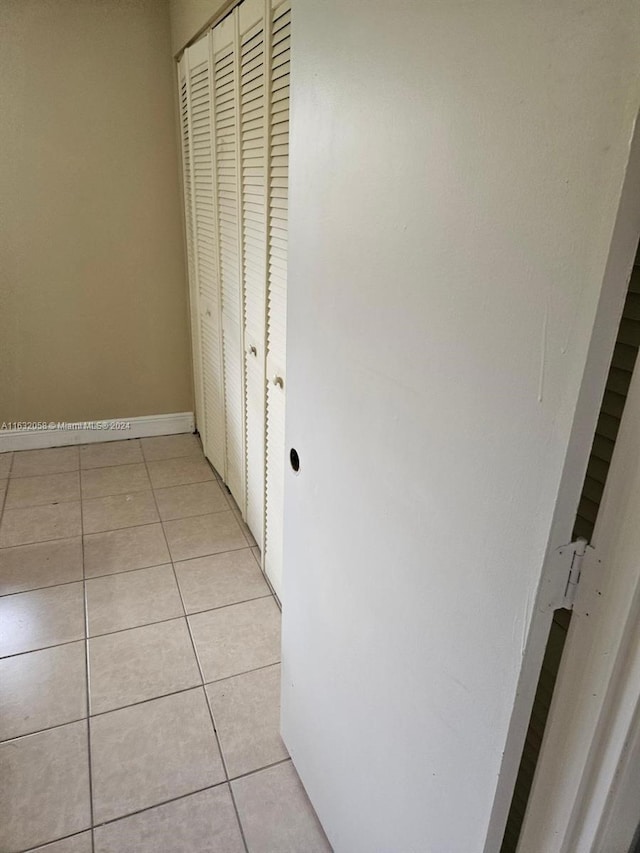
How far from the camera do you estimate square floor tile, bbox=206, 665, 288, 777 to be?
1521 mm

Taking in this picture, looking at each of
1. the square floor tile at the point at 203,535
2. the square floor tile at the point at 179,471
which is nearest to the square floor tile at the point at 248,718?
the square floor tile at the point at 203,535

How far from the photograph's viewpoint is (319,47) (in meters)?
0.87

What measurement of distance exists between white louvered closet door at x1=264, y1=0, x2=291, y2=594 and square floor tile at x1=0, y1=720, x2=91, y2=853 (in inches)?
32.1

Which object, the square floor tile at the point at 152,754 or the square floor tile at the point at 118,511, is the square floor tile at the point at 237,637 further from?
the square floor tile at the point at 118,511

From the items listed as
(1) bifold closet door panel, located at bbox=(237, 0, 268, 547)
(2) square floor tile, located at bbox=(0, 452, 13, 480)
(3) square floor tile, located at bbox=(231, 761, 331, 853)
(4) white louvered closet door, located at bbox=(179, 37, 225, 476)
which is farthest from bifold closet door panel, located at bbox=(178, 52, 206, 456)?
(3) square floor tile, located at bbox=(231, 761, 331, 853)

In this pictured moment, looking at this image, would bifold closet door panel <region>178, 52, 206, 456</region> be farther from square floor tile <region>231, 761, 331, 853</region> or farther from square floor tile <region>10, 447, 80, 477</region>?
square floor tile <region>231, 761, 331, 853</region>

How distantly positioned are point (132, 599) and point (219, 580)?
334mm

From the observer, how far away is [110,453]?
3.20m

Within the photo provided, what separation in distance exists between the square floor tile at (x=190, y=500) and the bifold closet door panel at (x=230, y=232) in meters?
0.17

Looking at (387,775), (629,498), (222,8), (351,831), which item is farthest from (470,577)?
(222,8)

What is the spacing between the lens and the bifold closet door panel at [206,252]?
7.30 ft

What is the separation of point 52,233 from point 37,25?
0.91 meters

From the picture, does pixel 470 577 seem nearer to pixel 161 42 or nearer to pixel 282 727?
pixel 282 727

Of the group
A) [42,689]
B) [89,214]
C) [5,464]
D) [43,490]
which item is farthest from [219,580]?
[89,214]
